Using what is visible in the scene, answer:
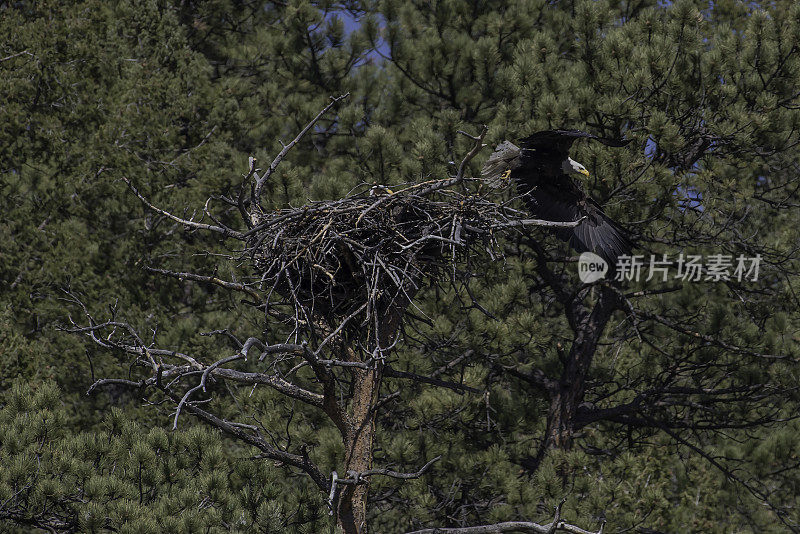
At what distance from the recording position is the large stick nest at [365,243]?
3715 mm

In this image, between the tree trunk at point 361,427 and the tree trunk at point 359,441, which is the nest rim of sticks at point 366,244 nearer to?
the tree trunk at point 361,427

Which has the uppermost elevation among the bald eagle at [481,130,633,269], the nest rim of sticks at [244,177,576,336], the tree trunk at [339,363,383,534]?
the bald eagle at [481,130,633,269]

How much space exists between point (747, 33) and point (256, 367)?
16.0 ft

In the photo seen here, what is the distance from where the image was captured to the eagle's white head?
577cm

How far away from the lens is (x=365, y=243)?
3.93 m

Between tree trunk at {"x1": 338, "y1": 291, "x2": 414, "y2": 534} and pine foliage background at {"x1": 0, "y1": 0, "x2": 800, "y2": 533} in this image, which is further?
pine foliage background at {"x1": 0, "y1": 0, "x2": 800, "y2": 533}

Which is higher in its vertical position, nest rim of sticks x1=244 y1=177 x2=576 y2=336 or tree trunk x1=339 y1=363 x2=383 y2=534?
nest rim of sticks x1=244 y1=177 x2=576 y2=336

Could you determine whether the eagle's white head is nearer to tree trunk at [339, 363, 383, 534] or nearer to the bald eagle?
the bald eagle

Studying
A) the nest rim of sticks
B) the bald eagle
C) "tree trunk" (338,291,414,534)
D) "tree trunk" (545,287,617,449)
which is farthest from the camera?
"tree trunk" (545,287,617,449)

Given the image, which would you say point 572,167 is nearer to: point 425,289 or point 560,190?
point 560,190

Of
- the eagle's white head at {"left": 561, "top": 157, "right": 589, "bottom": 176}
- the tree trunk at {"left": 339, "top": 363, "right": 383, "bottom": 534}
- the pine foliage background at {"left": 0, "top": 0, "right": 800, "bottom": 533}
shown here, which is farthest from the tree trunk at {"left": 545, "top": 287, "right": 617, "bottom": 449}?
the tree trunk at {"left": 339, "top": 363, "right": 383, "bottom": 534}

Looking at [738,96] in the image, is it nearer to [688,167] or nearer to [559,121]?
[688,167]

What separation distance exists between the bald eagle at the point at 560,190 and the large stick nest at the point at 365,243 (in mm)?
1709

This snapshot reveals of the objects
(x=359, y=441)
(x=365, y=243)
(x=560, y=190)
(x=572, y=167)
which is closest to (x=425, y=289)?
(x=560, y=190)
